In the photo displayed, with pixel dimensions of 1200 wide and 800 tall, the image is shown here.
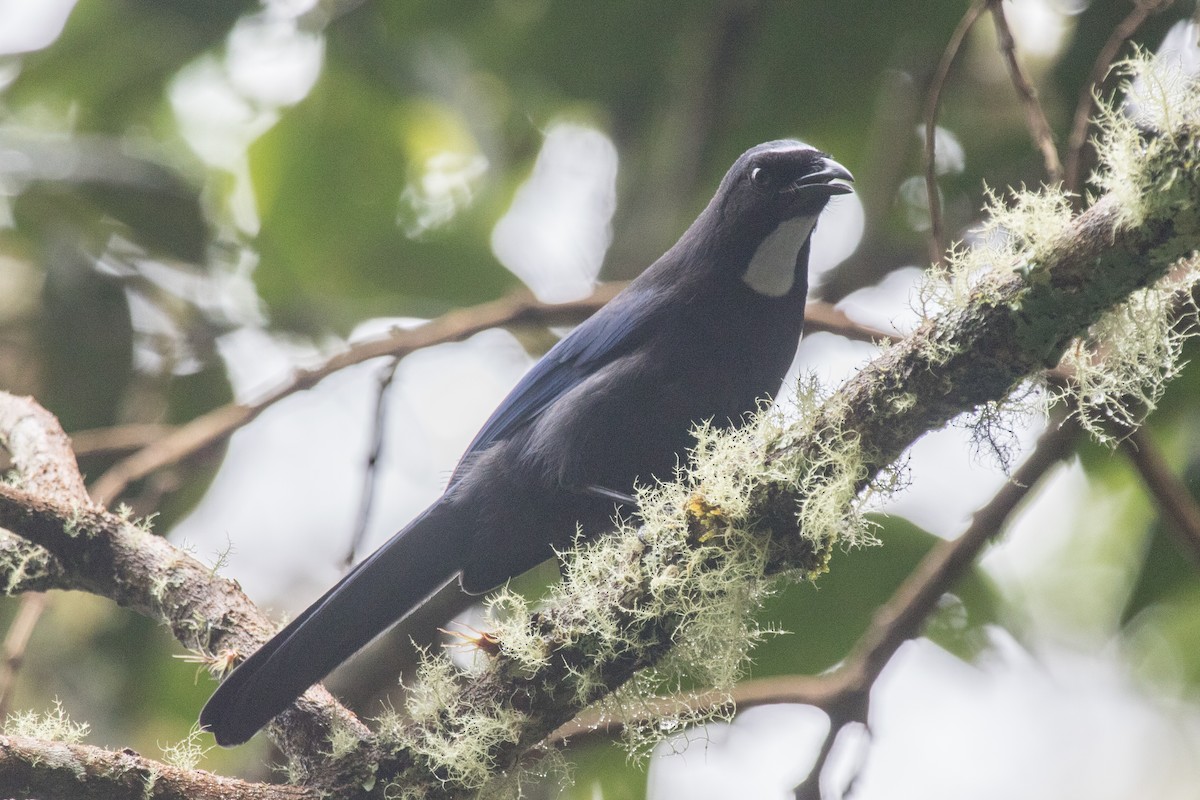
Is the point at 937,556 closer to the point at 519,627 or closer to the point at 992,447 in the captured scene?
the point at 992,447

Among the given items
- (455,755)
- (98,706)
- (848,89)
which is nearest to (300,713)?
(455,755)

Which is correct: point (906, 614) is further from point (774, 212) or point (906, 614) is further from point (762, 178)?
point (762, 178)

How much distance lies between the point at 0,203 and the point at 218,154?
58.1 inches

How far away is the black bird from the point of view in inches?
126

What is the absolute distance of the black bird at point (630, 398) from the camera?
3193 mm

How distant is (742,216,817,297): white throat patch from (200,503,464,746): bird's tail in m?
1.14

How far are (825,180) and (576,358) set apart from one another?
37.4 inches

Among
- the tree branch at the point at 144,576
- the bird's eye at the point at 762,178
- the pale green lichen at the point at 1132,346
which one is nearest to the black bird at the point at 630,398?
the bird's eye at the point at 762,178

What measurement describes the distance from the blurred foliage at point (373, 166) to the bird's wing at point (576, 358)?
4.53 feet

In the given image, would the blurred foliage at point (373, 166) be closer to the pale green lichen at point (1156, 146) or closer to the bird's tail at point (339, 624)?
the bird's tail at point (339, 624)

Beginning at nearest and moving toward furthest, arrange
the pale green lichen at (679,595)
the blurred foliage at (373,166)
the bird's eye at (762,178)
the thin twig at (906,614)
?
the pale green lichen at (679,595) → the thin twig at (906,614) → the bird's eye at (762,178) → the blurred foliage at (373,166)

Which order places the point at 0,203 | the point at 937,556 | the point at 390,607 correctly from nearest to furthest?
the point at 390,607
the point at 937,556
the point at 0,203

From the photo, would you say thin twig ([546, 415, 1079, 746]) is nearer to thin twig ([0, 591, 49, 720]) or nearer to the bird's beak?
the bird's beak

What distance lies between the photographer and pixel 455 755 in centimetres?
224
